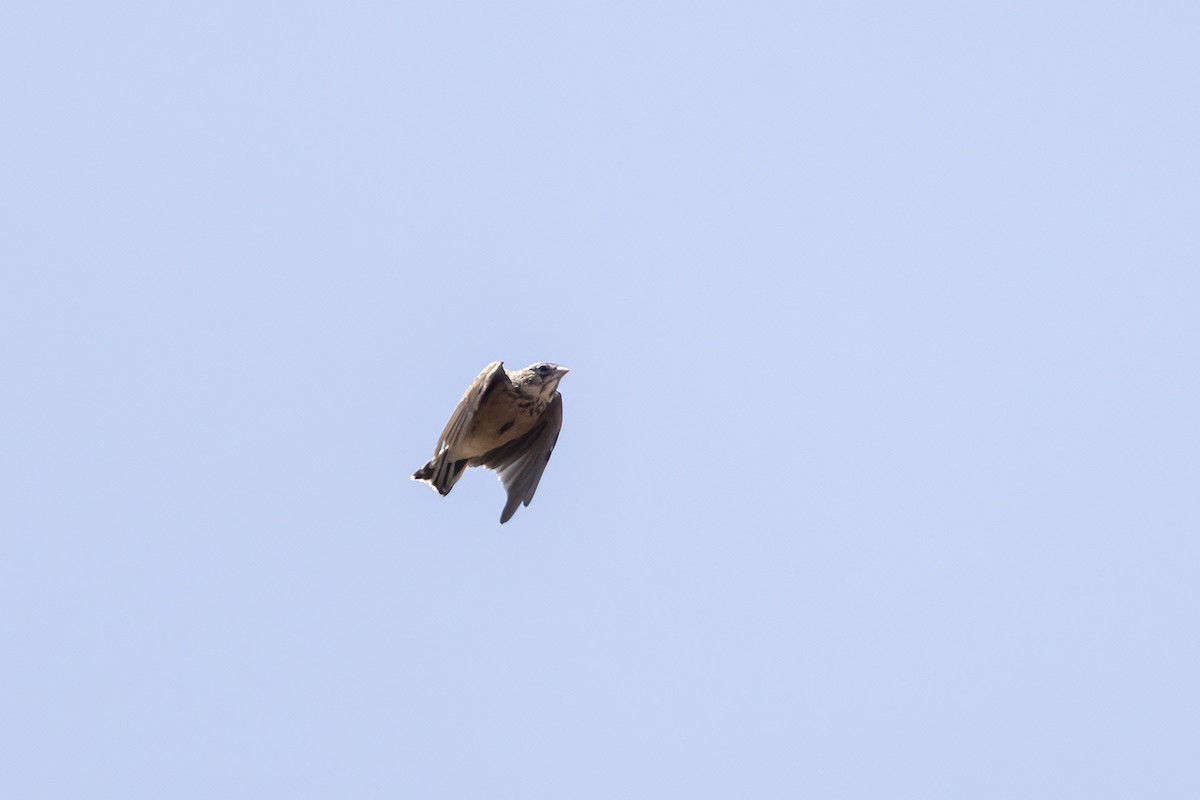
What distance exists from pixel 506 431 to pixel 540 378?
61 centimetres

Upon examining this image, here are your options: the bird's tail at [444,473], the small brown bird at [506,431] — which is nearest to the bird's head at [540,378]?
the small brown bird at [506,431]

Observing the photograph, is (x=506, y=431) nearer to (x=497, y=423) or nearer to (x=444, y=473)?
(x=497, y=423)

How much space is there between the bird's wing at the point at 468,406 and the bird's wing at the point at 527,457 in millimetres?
947

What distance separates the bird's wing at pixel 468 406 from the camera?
14.7 meters

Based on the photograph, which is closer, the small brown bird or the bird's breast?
the small brown bird

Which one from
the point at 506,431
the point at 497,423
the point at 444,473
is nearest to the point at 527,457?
the point at 506,431

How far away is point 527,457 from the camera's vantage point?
15.8 meters

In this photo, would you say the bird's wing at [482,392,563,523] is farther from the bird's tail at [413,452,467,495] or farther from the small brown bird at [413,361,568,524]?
the bird's tail at [413,452,467,495]

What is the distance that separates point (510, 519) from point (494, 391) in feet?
4.06

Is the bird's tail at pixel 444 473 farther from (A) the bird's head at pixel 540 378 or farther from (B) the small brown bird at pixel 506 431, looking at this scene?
→ (A) the bird's head at pixel 540 378

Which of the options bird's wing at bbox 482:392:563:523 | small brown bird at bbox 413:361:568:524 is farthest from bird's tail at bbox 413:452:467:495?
bird's wing at bbox 482:392:563:523

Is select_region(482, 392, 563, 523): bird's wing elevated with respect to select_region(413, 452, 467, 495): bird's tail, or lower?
elevated

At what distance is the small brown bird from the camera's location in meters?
14.8

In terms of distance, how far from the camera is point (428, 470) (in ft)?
50.7
